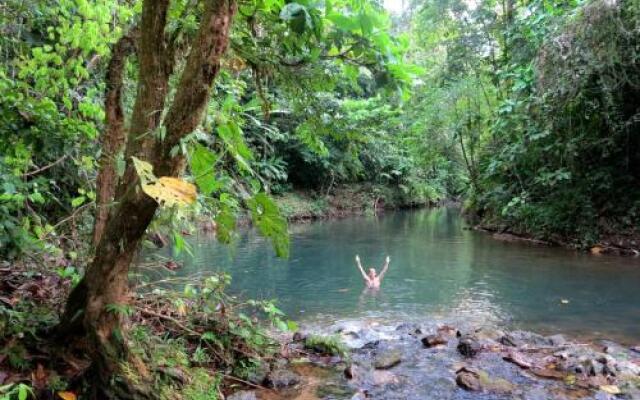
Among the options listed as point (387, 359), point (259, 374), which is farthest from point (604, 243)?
point (259, 374)

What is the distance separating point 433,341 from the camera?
22.0 feet


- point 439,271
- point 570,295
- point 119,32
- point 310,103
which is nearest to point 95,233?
point 119,32

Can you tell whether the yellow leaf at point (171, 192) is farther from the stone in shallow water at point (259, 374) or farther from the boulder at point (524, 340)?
the boulder at point (524, 340)

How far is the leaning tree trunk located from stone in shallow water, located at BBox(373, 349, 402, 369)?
3063 millimetres

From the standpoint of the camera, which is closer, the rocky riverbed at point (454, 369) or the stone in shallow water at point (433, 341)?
the rocky riverbed at point (454, 369)

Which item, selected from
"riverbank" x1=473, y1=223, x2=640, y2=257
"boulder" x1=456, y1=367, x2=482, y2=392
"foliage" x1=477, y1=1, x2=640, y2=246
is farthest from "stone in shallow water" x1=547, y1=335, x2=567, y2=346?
"foliage" x1=477, y1=1, x2=640, y2=246

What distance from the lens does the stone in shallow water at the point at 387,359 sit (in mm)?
5853

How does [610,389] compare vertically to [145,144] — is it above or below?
below

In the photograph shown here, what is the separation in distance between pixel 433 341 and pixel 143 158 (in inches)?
193

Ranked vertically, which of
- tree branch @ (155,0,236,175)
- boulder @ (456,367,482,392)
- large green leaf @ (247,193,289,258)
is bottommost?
boulder @ (456,367,482,392)

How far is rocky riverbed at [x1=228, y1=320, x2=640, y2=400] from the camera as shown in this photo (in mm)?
5109

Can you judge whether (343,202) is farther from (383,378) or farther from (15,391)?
(15,391)

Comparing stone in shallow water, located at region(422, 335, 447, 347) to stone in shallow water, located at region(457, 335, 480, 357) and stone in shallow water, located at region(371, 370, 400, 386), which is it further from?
stone in shallow water, located at region(371, 370, 400, 386)

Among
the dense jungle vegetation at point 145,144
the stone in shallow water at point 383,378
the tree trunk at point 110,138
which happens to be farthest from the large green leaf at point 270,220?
the stone in shallow water at point 383,378
